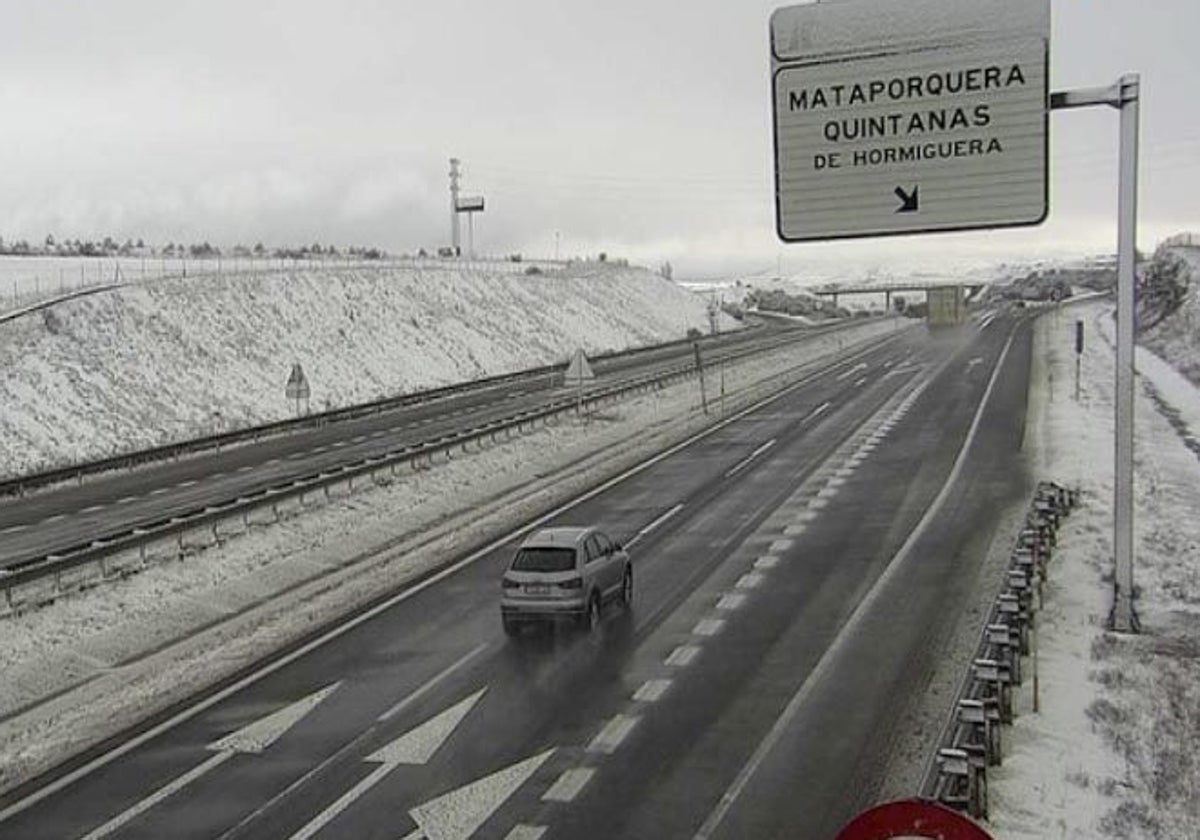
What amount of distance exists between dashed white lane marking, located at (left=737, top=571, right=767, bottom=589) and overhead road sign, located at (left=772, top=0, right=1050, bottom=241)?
835cm

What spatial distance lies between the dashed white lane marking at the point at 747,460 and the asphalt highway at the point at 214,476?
10773mm

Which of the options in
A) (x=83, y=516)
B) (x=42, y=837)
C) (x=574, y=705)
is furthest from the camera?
(x=83, y=516)

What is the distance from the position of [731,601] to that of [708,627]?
5.33 feet

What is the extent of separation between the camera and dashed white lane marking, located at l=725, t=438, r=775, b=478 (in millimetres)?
34344

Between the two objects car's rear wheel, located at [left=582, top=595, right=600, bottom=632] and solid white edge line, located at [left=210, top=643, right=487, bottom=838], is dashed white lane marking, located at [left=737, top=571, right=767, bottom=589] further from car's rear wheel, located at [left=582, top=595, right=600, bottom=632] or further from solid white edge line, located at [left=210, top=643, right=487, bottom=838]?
solid white edge line, located at [left=210, top=643, right=487, bottom=838]

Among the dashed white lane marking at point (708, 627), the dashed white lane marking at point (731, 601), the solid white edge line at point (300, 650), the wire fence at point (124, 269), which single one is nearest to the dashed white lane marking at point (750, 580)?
the dashed white lane marking at point (731, 601)

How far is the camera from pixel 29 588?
21.3m

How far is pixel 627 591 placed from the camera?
20703mm

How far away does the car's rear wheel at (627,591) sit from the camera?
66.9 feet

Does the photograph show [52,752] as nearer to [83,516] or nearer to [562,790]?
[562,790]

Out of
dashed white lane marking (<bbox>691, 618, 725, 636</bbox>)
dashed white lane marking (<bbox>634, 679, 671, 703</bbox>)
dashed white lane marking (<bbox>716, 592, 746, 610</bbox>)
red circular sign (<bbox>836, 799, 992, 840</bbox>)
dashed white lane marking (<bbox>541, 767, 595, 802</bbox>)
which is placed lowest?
dashed white lane marking (<bbox>716, 592, 746, 610</bbox>)

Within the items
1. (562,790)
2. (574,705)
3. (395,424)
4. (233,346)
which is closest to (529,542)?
(574,705)


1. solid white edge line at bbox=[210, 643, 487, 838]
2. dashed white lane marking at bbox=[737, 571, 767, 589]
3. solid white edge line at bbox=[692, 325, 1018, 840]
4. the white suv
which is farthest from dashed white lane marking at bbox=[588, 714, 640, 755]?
dashed white lane marking at bbox=[737, 571, 767, 589]

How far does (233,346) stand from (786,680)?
148 feet
